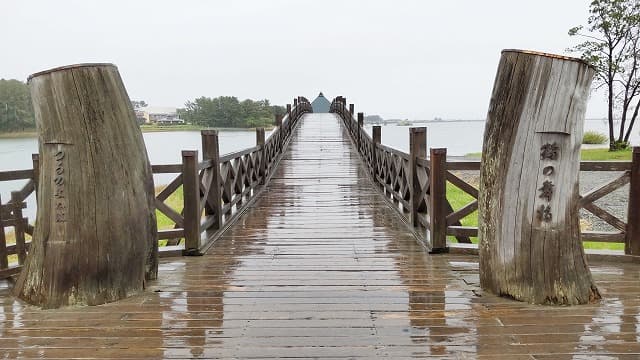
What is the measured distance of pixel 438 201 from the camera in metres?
5.17

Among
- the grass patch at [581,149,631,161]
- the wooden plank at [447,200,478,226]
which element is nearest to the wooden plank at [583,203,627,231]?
the wooden plank at [447,200,478,226]

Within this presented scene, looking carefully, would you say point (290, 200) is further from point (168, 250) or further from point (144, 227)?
point (144, 227)

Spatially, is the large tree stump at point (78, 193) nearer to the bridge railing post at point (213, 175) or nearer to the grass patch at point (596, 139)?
the bridge railing post at point (213, 175)

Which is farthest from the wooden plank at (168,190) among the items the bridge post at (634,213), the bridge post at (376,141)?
the bridge post at (376,141)

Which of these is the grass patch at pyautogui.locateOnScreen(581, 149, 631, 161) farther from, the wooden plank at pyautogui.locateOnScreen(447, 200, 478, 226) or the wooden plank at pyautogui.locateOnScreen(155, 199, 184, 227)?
the wooden plank at pyautogui.locateOnScreen(155, 199, 184, 227)

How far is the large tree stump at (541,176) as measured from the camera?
3445 mm

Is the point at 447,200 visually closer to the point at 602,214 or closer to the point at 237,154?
the point at 602,214

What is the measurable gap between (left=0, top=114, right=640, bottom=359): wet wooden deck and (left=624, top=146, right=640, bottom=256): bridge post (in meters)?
0.27

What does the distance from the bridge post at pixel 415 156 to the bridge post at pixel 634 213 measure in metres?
2.11

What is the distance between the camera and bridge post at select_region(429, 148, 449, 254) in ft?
16.9

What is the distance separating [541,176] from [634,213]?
5.92 feet

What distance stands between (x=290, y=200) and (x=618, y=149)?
21912mm

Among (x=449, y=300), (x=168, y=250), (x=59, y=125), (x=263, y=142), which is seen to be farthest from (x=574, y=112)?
(x=263, y=142)

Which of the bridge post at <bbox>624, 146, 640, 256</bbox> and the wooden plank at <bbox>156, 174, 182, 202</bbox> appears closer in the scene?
the bridge post at <bbox>624, 146, 640, 256</bbox>
